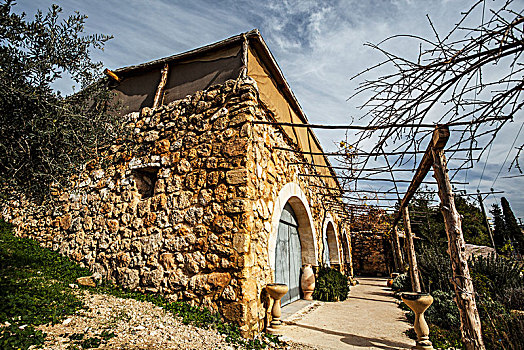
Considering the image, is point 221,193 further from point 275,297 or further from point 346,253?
point 346,253

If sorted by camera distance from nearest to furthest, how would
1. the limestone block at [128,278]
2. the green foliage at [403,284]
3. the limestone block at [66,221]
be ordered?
the limestone block at [128,278], the limestone block at [66,221], the green foliage at [403,284]

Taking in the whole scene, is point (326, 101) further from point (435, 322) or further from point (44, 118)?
point (435, 322)

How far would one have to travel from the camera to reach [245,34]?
14.2ft

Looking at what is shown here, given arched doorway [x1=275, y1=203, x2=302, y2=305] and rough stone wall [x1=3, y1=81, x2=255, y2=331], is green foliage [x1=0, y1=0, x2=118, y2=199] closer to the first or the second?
rough stone wall [x1=3, y1=81, x2=255, y2=331]

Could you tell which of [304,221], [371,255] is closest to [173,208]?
[304,221]

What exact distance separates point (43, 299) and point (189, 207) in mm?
1988

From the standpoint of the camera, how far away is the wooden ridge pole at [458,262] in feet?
9.53

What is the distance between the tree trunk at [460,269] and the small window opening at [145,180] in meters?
4.33

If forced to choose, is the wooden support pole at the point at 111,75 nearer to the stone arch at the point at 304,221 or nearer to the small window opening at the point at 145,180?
the small window opening at the point at 145,180

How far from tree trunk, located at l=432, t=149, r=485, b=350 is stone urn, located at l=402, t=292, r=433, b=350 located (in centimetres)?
45

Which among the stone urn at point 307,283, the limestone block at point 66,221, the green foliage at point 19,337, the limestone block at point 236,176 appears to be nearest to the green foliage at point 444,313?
the stone urn at point 307,283

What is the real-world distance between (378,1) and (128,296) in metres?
4.68

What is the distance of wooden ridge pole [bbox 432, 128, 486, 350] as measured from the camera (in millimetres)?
2904

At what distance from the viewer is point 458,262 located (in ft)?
10.3
